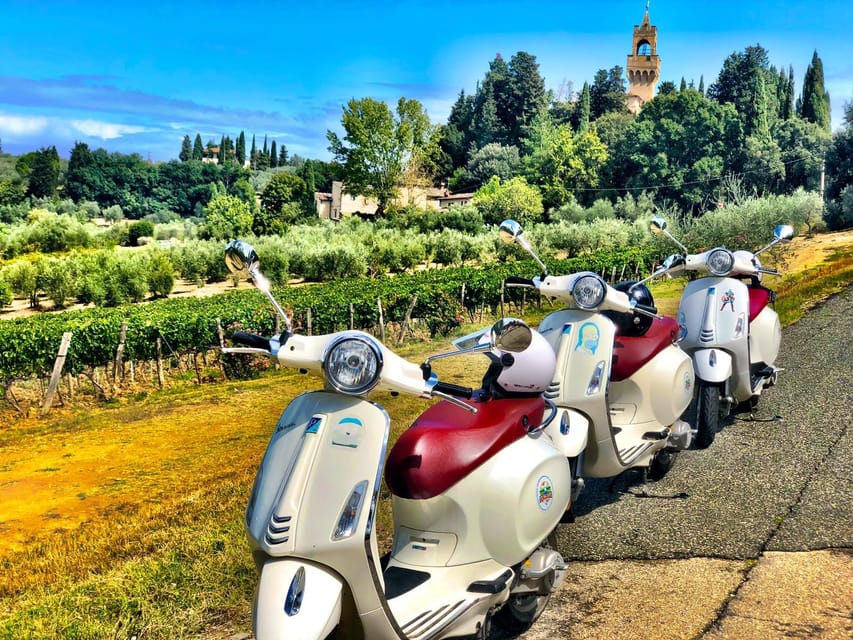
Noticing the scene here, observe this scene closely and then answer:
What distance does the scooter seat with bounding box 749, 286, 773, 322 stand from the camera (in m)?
7.32

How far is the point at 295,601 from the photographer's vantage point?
265 cm

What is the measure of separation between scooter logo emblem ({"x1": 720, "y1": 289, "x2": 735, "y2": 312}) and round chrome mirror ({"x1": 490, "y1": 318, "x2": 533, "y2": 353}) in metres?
4.17

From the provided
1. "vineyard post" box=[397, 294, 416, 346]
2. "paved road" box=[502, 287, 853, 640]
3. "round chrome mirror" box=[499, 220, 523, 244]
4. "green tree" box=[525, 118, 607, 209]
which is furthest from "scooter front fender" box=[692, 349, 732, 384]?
"green tree" box=[525, 118, 607, 209]

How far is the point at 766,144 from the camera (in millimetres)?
60000

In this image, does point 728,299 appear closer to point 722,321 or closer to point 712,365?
point 722,321

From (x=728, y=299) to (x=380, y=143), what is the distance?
62998 millimetres

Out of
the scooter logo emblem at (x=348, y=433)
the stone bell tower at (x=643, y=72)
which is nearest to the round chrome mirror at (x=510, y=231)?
the scooter logo emblem at (x=348, y=433)

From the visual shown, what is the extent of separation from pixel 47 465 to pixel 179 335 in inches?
231

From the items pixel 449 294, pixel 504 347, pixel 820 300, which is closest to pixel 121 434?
pixel 504 347

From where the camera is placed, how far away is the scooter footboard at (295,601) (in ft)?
8.46

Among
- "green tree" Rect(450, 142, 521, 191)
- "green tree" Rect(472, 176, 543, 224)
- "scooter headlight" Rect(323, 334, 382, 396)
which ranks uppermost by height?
"green tree" Rect(450, 142, 521, 191)

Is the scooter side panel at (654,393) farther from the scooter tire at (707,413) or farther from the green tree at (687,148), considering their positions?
the green tree at (687,148)

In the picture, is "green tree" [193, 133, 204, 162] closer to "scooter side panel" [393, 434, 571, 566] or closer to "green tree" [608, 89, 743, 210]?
"green tree" [608, 89, 743, 210]

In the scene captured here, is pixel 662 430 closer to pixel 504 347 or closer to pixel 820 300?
pixel 504 347
